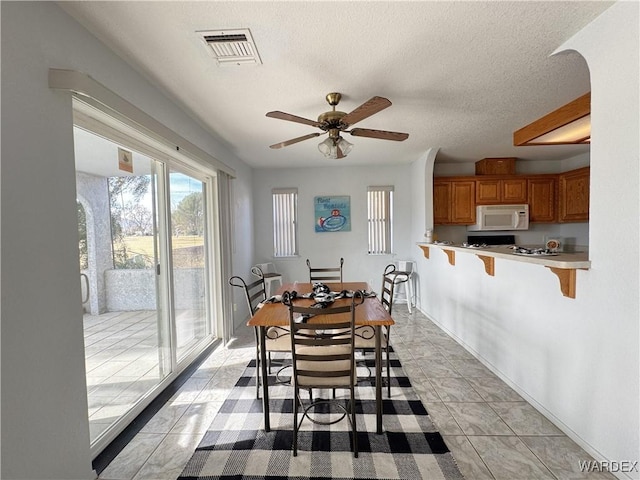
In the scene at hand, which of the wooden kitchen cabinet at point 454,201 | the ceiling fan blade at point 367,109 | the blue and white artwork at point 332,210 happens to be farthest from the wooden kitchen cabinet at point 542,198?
the ceiling fan blade at point 367,109

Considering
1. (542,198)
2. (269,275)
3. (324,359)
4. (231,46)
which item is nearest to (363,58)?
(231,46)

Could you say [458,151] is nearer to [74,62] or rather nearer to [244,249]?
[244,249]

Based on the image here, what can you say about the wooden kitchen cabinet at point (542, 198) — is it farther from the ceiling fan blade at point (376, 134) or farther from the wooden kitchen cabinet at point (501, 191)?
the ceiling fan blade at point (376, 134)

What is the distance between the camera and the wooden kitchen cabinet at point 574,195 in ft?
14.0

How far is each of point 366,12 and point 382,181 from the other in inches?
145

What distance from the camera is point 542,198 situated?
15.3 feet

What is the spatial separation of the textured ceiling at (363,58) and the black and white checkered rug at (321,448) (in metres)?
2.49

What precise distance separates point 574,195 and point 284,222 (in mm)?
4785

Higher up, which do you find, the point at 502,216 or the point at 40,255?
the point at 502,216

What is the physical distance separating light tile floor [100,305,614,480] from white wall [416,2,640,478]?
0.66 ft

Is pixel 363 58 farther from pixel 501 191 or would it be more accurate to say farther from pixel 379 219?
pixel 501 191

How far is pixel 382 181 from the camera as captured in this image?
502 centimetres

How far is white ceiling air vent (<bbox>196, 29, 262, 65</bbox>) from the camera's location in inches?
61.8

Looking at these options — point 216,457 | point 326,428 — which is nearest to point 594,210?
point 326,428
